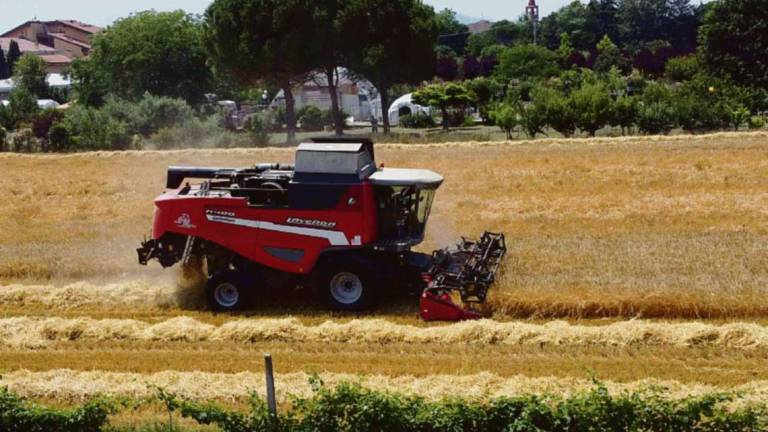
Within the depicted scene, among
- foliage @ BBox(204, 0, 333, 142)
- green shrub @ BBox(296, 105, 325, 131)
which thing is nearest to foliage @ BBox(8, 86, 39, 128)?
foliage @ BBox(204, 0, 333, 142)

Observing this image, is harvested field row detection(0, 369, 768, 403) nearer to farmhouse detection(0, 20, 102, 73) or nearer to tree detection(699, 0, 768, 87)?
tree detection(699, 0, 768, 87)

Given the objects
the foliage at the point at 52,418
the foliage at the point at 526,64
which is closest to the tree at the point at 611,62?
the foliage at the point at 526,64

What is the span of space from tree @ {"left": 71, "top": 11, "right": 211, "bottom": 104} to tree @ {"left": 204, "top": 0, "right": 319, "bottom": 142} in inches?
470

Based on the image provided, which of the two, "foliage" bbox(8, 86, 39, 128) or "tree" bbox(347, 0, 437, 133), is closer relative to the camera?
"tree" bbox(347, 0, 437, 133)

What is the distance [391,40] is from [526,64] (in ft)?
111

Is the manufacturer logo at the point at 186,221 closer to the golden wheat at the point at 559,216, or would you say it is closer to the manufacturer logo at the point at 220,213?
the manufacturer logo at the point at 220,213

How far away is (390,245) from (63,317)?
5.37 m

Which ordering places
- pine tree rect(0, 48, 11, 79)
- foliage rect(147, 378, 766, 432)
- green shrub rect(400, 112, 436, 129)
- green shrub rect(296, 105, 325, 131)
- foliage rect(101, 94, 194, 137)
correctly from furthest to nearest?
1. pine tree rect(0, 48, 11, 79)
2. green shrub rect(296, 105, 325, 131)
3. green shrub rect(400, 112, 436, 129)
4. foliage rect(101, 94, 194, 137)
5. foliage rect(147, 378, 766, 432)

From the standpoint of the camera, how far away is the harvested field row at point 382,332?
14.0m

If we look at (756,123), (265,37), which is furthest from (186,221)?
(265,37)

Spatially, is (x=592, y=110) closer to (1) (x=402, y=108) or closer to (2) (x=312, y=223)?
(1) (x=402, y=108)

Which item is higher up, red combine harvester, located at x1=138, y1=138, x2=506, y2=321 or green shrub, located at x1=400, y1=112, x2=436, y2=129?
red combine harvester, located at x1=138, y1=138, x2=506, y2=321

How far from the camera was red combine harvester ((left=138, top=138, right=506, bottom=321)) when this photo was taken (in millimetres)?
16266

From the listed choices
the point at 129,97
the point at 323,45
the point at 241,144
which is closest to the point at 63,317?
the point at 241,144
